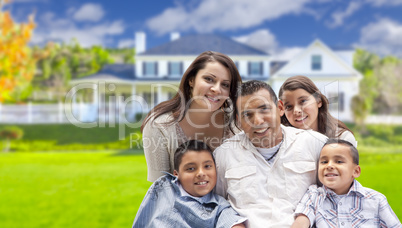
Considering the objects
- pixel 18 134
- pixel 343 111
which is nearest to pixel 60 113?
pixel 18 134

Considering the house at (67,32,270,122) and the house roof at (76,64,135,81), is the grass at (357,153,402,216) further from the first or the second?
the house roof at (76,64,135,81)

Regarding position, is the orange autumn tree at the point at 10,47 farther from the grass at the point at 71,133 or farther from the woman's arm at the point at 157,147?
the woman's arm at the point at 157,147

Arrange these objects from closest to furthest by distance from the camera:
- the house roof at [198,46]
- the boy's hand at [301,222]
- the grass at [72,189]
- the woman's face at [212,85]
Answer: the boy's hand at [301,222]
the woman's face at [212,85]
the grass at [72,189]
the house roof at [198,46]

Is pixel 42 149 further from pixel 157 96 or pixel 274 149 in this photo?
pixel 274 149

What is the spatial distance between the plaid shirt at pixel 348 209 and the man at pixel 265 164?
95 mm

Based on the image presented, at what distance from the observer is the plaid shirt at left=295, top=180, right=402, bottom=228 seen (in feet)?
7.54

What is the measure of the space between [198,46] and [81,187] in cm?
1061

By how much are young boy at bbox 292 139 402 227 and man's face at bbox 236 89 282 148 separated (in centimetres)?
35

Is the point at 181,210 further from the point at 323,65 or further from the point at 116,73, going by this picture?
the point at 116,73

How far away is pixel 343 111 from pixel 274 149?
610 inches

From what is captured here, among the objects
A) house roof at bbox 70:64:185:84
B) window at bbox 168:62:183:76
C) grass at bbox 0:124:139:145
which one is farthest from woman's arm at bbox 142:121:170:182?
window at bbox 168:62:183:76

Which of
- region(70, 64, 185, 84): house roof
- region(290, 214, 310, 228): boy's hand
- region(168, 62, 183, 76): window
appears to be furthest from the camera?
region(70, 64, 185, 84): house roof

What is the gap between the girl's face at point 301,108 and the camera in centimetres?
284

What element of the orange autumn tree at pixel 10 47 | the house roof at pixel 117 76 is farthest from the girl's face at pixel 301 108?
the house roof at pixel 117 76
